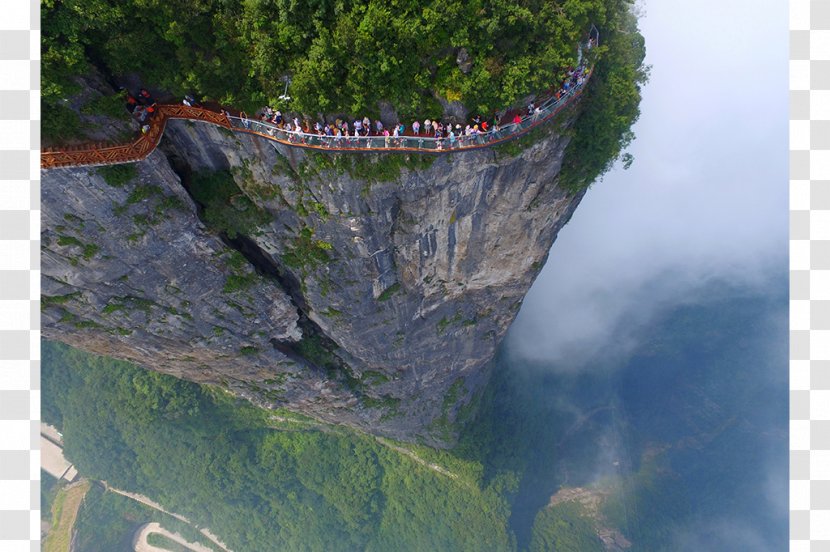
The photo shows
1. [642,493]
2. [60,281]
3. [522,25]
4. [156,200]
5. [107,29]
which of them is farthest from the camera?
[642,493]

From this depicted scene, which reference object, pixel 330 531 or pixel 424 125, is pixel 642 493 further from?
pixel 424 125

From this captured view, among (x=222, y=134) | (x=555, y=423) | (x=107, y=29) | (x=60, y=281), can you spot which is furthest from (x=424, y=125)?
(x=555, y=423)

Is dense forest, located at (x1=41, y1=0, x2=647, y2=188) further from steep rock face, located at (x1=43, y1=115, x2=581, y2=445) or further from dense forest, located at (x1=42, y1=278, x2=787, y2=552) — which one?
dense forest, located at (x1=42, y1=278, x2=787, y2=552)

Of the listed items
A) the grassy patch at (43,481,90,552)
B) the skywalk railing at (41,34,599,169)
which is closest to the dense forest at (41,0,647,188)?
the skywalk railing at (41,34,599,169)

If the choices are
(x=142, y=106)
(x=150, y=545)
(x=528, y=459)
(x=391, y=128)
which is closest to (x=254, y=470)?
(x=150, y=545)

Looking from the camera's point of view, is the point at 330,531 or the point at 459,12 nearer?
the point at 459,12

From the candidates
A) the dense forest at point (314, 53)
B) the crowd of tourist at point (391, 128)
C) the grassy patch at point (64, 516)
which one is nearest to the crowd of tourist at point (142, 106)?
the dense forest at point (314, 53)
